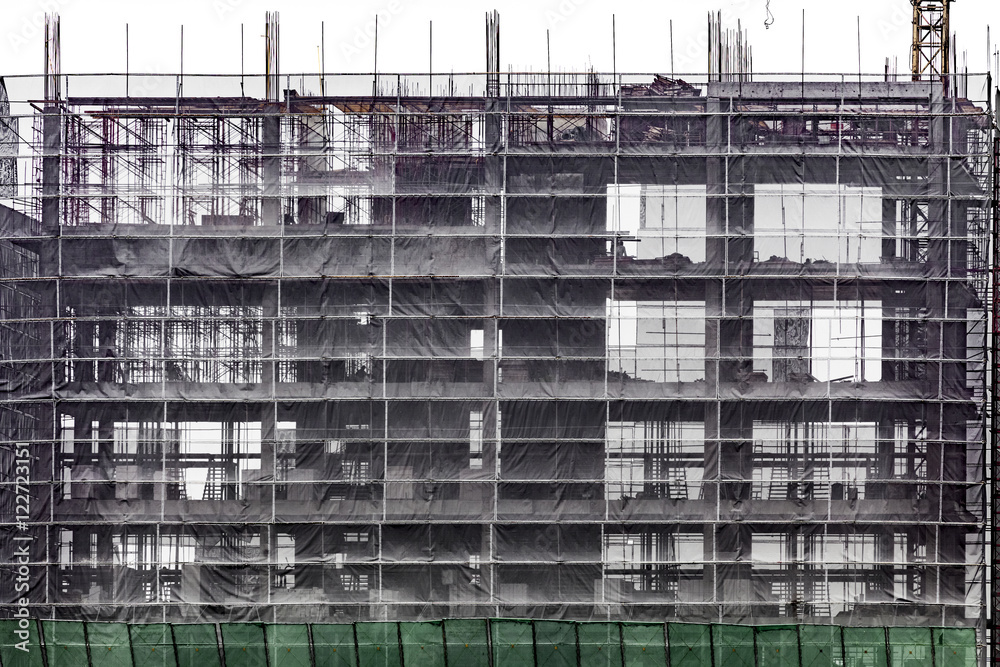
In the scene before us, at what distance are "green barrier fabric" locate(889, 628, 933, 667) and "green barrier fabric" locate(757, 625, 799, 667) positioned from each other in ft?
7.22

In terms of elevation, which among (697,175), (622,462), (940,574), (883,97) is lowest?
(940,574)

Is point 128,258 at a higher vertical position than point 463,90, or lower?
lower

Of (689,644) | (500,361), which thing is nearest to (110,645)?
(500,361)

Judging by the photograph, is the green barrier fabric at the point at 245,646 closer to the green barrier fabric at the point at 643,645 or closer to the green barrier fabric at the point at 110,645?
the green barrier fabric at the point at 110,645

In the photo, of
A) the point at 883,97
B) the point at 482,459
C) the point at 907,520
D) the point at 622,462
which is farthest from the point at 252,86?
the point at 907,520

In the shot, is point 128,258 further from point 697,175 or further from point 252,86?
point 697,175

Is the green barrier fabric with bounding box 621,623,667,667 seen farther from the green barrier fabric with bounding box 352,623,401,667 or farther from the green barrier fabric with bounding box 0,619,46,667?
the green barrier fabric with bounding box 0,619,46,667

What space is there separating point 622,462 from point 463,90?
9.87 meters

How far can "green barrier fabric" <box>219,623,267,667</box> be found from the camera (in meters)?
23.7

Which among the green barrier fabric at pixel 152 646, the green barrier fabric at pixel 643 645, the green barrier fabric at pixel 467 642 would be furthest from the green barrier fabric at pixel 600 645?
the green barrier fabric at pixel 152 646

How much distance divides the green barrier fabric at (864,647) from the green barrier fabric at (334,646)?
36.9ft

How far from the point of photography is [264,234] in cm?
2498

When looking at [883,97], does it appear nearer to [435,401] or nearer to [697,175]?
[697,175]

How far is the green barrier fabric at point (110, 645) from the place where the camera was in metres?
23.6
